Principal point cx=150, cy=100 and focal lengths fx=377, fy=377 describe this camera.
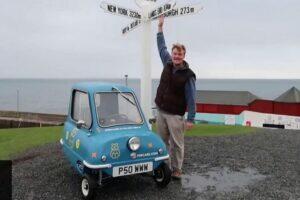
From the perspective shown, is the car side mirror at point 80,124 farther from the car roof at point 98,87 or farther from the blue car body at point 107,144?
the car roof at point 98,87

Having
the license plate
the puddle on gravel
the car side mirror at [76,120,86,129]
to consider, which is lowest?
the puddle on gravel

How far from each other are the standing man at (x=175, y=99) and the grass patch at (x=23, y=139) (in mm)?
4800

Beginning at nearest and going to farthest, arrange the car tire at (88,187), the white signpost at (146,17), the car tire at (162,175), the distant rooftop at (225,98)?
1. the car tire at (88,187)
2. the car tire at (162,175)
3. the white signpost at (146,17)
4. the distant rooftop at (225,98)

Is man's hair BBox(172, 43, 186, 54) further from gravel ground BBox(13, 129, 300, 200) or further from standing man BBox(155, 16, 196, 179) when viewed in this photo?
gravel ground BBox(13, 129, 300, 200)

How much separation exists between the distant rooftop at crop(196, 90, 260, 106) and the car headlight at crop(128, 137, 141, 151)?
30.4 m

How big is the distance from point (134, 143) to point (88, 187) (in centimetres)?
108

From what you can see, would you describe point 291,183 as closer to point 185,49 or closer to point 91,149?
point 185,49

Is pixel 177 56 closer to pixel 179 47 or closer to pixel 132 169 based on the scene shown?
pixel 179 47

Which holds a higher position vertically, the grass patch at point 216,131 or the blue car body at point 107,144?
the blue car body at point 107,144

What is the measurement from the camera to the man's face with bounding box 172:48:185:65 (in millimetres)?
7309

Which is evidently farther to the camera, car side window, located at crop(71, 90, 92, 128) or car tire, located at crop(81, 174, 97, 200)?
car side window, located at crop(71, 90, 92, 128)

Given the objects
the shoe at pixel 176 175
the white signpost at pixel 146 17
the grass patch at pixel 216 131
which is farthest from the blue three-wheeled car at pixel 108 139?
the grass patch at pixel 216 131

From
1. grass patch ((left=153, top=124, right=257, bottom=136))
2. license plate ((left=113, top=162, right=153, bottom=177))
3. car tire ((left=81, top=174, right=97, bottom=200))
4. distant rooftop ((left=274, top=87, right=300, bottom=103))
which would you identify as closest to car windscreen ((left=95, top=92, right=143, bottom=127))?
license plate ((left=113, top=162, right=153, bottom=177))

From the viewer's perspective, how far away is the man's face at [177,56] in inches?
288
